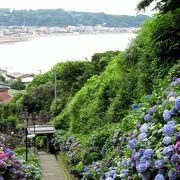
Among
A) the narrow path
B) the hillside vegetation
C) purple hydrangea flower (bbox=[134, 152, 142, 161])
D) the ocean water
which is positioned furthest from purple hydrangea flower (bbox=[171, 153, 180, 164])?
A: the ocean water

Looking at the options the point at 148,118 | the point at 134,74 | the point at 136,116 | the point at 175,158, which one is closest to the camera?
the point at 175,158

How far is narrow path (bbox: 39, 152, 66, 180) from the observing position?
15672mm

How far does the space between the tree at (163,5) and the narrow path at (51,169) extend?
654 centimetres

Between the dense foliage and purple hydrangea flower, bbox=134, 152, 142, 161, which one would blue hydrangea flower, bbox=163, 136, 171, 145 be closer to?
purple hydrangea flower, bbox=134, 152, 142, 161

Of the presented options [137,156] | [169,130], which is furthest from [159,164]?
[137,156]

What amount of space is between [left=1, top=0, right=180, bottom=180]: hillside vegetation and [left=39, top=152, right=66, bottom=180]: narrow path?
0.59 meters

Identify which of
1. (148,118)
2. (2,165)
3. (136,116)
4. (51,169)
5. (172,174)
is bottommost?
(51,169)

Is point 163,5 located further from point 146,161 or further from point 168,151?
point 168,151

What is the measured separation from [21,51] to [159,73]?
131 metres

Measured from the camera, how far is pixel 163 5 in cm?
1077

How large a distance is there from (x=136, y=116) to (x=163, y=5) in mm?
3265

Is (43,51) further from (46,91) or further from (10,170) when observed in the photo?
(10,170)

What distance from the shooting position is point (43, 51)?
13288cm

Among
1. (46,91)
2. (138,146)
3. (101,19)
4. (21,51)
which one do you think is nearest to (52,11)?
(101,19)
